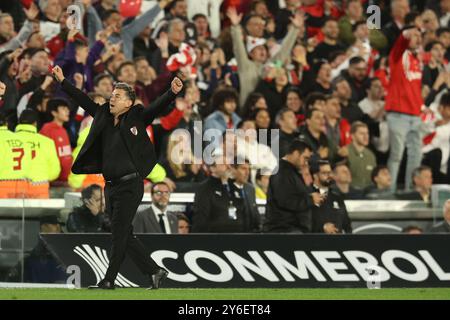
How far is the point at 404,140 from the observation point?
2075 cm

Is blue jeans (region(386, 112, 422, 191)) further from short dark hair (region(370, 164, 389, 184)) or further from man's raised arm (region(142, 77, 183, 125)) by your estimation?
man's raised arm (region(142, 77, 183, 125))

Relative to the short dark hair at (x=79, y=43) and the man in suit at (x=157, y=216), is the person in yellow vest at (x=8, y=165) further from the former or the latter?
the short dark hair at (x=79, y=43)

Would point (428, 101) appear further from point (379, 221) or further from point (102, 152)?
point (102, 152)

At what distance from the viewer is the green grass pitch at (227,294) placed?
531 inches

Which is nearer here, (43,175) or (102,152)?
(102,152)

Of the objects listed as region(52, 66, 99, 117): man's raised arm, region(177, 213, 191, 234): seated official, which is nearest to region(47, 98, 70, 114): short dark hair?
region(177, 213, 191, 234): seated official

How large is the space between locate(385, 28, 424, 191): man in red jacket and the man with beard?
3.38m

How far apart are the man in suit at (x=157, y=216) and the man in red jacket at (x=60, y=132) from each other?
4.44 ft

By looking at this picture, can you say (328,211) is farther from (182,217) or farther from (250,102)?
(250,102)

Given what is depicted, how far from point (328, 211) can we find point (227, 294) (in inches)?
118

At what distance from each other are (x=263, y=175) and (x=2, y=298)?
5.77 metres

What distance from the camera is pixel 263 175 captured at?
730 inches

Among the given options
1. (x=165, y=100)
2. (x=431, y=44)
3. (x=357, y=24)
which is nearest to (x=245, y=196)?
(x=165, y=100)

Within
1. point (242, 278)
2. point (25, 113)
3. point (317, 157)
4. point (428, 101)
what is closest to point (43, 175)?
point (25, 113)
